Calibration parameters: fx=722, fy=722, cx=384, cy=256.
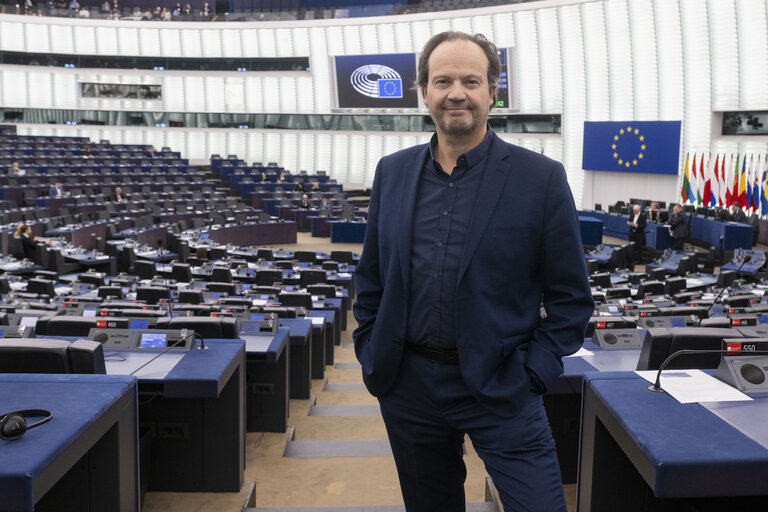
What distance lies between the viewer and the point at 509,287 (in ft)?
5.68

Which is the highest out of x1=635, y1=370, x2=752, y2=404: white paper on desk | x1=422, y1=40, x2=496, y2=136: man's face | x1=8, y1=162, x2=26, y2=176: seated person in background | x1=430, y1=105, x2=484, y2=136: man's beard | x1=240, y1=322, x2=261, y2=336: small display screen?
x1=8, y1=162, x2=26, y2=176: seated person in background

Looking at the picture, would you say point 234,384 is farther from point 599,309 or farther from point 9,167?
point 9,167

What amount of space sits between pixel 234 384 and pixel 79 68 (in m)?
27.9

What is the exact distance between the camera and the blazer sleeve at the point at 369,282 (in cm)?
192

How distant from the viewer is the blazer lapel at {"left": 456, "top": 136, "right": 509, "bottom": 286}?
67.0 inches

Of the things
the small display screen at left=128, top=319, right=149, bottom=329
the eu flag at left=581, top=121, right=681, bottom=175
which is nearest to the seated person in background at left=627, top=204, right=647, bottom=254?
the eu flag at left=581, top=121, right=681, bottom=175

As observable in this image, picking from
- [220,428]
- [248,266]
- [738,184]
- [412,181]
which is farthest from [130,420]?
[738,184]

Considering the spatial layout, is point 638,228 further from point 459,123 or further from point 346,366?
point 459,123

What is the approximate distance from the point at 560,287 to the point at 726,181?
18.3 metres

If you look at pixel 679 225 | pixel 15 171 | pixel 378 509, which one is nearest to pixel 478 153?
pixel 378 509

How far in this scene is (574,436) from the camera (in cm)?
362

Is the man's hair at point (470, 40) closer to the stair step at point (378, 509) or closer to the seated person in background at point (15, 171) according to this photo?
the stair step at point (378, 509)

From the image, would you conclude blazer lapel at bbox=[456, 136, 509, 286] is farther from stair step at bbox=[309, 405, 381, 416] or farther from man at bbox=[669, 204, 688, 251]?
man at bbox=[669, 204, 688, 251]

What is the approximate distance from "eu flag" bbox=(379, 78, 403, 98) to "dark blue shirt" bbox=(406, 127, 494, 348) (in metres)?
21.8
